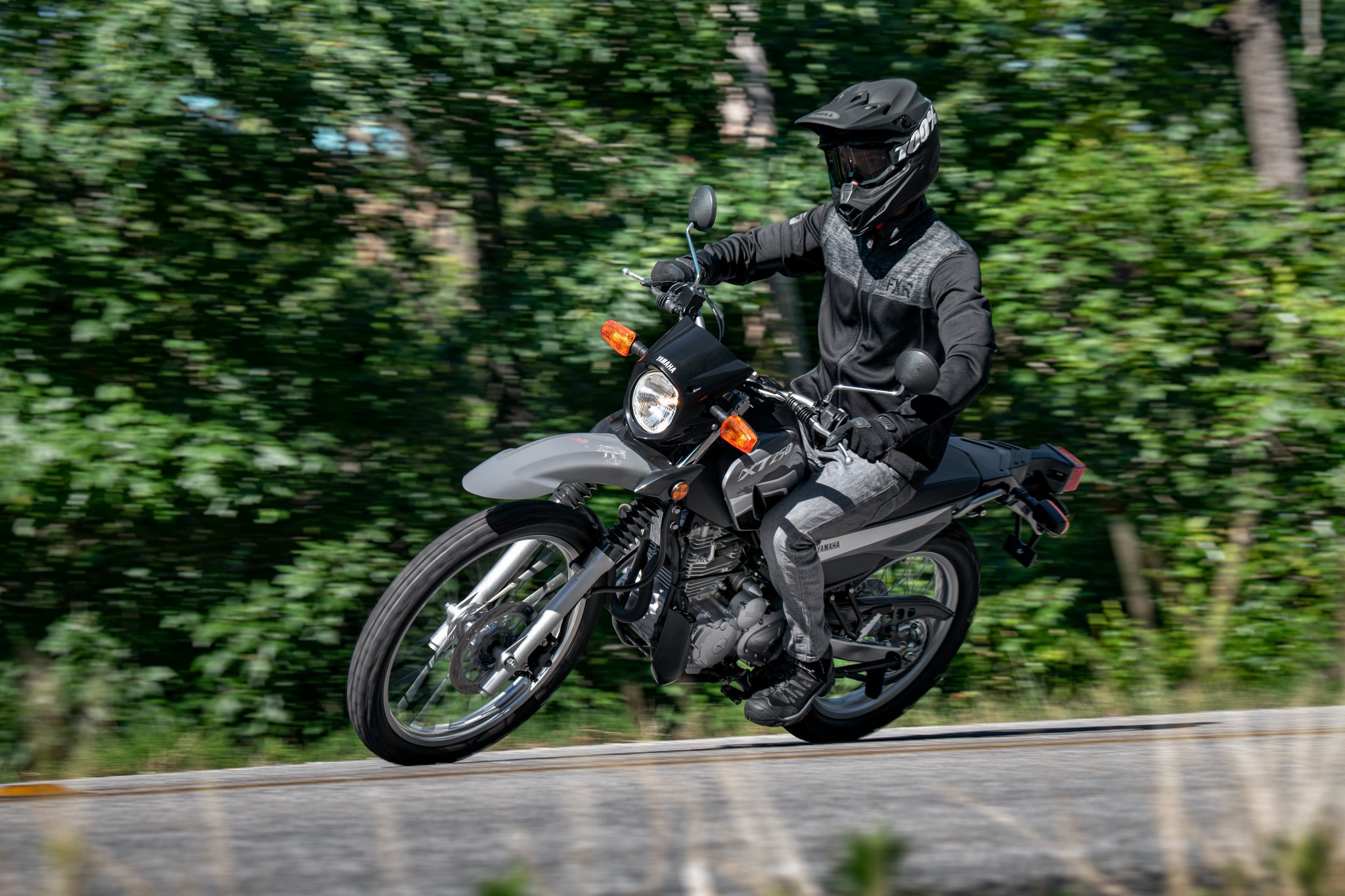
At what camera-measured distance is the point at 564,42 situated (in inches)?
219

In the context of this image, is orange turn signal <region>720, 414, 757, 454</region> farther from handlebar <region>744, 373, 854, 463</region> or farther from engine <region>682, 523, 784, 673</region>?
engine <region>682, 523, 784, 673</region>

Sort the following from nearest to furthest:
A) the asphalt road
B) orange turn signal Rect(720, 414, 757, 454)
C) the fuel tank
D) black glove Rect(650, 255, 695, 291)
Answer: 1. the asphalt road
2. orange turn signal Rect(720, 414, 757, 454)
3. the fuel tank
4. black glove Rect(650, 255, 695, 291)

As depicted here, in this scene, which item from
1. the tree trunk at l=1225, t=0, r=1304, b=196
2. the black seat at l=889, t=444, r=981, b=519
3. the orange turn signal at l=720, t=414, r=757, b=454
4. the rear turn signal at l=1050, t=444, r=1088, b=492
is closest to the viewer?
the orange turn signal at l=720, t=414, r=757, b=454

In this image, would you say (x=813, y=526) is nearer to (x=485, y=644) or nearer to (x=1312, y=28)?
(x=485, y=644)

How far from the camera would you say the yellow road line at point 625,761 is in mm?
3908

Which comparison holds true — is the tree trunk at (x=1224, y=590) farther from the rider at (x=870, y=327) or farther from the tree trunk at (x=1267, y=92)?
the rider at (x=870, y=327)

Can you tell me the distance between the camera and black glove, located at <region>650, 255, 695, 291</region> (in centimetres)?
444

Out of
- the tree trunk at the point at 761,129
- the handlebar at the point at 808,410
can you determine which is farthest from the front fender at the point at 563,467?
the tree trunk at the point at 761,129

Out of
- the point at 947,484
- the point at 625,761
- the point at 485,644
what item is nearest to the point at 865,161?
the point at 947,484

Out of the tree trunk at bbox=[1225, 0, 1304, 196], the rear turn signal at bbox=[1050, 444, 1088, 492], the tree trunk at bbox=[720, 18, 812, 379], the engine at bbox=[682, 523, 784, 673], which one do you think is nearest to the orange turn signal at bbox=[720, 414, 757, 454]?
the engine at bbox=[682, 523, 784, 673]

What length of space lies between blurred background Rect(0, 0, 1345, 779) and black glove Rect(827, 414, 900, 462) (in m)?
1.88

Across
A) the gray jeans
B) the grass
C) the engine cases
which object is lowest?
the grass

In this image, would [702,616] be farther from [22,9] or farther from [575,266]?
[22,9]

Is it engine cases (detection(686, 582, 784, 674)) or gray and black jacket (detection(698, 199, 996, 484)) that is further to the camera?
engine cases (detection(686, 582, 784, 674))
